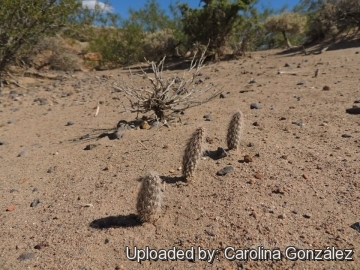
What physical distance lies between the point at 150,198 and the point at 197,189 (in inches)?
21.7

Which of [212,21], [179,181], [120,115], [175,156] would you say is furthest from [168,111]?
[212,21]

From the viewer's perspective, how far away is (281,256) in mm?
2014

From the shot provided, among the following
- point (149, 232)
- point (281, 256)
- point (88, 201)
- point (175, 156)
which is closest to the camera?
point (281, 256)

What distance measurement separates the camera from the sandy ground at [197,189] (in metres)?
2.16

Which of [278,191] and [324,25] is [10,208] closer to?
[278,191]

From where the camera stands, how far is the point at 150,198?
2.34 meters

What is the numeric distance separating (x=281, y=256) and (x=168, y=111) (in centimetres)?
299

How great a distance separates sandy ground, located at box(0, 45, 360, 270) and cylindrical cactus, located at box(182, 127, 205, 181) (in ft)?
0.42

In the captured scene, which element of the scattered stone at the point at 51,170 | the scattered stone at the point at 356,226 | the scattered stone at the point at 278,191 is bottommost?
the scattered stone at the point at 51,170

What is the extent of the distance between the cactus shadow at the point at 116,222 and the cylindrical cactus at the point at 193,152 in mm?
601

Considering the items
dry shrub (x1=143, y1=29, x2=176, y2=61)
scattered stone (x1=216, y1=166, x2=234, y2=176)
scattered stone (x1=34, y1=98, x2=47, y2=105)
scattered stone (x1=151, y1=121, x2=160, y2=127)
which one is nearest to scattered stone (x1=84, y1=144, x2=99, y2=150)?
scattered stone (x1=151, y1=121, x2=160, y2=127)

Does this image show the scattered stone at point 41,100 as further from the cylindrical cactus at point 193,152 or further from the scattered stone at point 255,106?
the cylindrical cactus at point 193,152

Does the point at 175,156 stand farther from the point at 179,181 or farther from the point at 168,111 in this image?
the point at 168,111

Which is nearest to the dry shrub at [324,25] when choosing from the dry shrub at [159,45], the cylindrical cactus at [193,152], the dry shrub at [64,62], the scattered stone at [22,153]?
the dry shrub at [159,45]
